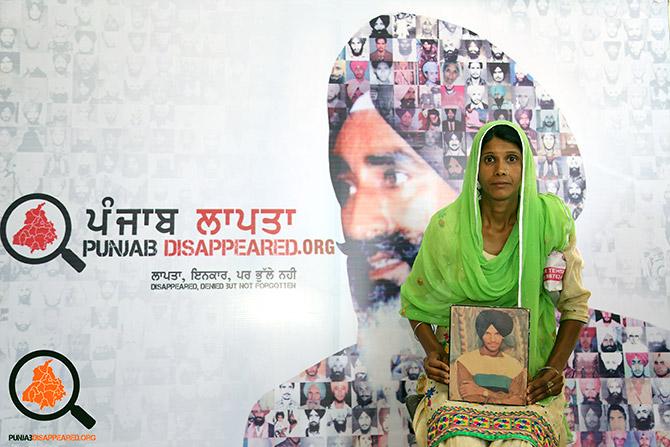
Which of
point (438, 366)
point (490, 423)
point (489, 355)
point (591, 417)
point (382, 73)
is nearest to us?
point (490, 423)

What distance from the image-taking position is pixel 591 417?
10.8ft

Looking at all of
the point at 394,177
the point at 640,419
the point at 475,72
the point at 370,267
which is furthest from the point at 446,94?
the point at 640,419

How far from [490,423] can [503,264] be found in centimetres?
62

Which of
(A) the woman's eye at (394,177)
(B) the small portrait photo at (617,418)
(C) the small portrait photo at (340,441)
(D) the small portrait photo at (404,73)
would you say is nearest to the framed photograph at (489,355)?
(C) the small portrait photo at (340,441)

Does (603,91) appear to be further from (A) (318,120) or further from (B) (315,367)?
(B) (315,367)

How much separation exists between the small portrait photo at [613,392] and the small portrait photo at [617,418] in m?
0.02

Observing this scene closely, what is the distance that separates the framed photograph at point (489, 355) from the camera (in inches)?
93.0

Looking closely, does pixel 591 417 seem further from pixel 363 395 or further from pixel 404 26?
pixel 404 26

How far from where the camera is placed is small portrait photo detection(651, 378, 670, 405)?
3314 mm

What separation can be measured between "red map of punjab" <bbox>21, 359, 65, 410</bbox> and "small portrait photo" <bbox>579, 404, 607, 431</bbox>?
98.3 inches

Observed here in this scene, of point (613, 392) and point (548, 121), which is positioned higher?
point (548, 121)

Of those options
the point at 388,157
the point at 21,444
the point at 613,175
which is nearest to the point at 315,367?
the point at 388,157

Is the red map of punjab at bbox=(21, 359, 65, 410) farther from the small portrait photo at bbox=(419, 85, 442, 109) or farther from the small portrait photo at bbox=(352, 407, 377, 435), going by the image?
the small portrait photo at bbox=(419, 85, 442, 109)

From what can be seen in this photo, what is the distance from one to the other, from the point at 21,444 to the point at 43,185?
1228 millimetres
